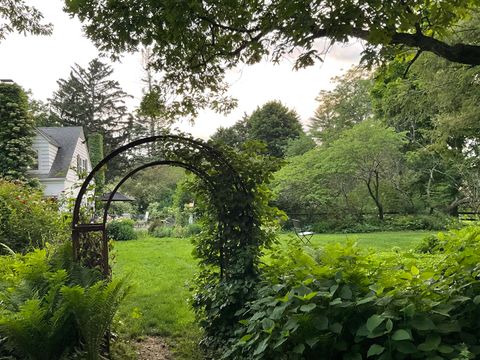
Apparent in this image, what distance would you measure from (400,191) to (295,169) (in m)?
5.16

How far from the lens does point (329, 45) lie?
2627mm

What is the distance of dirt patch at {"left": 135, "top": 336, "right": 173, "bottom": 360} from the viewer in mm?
3738

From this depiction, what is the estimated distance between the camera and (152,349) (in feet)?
13.0

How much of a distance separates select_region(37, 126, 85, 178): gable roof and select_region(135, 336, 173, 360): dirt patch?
1415 cm

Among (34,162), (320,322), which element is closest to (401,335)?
(320,322)

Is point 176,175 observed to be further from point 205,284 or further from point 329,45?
point 329,45

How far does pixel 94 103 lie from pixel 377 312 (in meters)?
36.2

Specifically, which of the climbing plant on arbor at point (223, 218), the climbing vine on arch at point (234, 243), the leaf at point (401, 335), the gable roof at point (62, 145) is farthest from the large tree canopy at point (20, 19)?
the gable roof at point (62, 145)

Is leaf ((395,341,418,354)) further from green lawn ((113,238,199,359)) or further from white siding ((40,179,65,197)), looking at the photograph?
white siding ((40,179,65,197))

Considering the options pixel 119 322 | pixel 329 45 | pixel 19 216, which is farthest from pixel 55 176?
pixel 329 45

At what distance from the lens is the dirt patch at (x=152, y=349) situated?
12.3 feet

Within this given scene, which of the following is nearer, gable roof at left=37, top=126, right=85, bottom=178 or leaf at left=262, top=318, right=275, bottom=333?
leaf at left=262, top=318, right=275, bottom=333

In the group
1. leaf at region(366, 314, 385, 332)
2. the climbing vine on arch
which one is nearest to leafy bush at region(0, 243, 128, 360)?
the climbing vine on arch

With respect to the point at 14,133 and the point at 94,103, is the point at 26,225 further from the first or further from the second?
the point at 94,103
